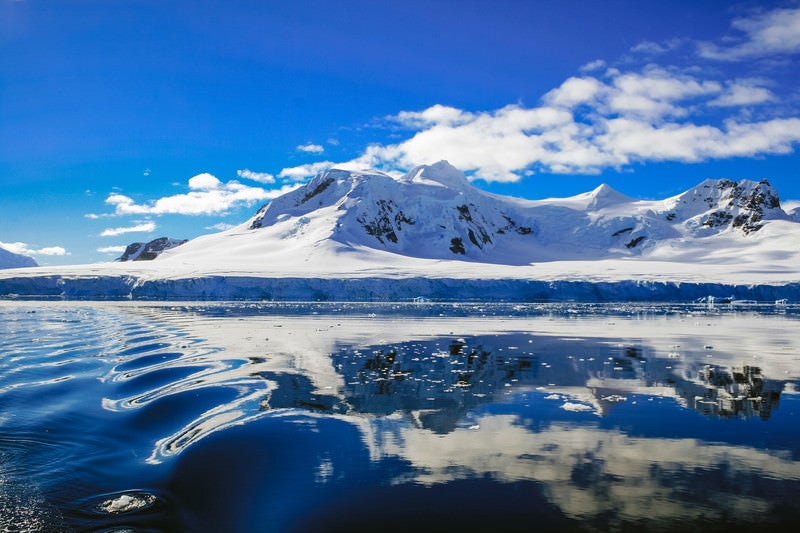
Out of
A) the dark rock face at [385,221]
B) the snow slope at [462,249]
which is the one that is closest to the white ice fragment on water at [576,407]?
the snow slope at [462,249]

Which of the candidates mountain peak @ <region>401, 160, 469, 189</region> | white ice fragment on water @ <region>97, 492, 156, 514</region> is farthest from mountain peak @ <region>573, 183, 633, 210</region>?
white ice fragment on water @ <region>97, 492, 156, 514</region>

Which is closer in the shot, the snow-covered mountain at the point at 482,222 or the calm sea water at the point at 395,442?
the calm sea water at the point at 395,442

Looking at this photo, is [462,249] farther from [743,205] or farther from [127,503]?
[127,503]

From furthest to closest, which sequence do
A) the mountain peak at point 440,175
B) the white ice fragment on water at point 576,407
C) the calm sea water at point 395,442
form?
the mountain peak at point 440,175 < the white ice fragment on water at point 576,407 < the calm sea water at point 395,442

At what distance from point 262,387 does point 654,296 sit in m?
52.9

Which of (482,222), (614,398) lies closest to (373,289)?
(614,398)

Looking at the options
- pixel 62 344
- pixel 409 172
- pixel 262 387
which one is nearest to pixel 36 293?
pixel 62 344

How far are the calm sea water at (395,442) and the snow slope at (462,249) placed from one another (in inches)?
1642

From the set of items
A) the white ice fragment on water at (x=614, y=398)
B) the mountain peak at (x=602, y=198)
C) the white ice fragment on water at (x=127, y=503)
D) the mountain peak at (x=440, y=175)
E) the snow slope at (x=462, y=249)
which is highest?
the mountain peak at (x=440, y=175)

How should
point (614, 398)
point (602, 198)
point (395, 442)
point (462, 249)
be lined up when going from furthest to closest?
point (602, 198) < point (462, 249) < point (614, 398) < point (395, 442)

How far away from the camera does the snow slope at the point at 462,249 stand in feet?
180

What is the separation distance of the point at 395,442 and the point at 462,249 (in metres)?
92.3

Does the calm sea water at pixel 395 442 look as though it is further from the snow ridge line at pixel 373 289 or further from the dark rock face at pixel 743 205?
the dark rock face at pixel 743 205

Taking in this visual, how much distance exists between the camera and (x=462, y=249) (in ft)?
323
